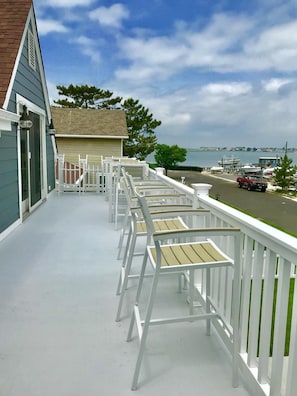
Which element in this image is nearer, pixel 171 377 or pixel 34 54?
pixel 171 377

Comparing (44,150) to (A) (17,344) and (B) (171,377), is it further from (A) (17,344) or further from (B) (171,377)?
(B) (171,377)

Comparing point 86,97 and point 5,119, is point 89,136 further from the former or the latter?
point 86,97

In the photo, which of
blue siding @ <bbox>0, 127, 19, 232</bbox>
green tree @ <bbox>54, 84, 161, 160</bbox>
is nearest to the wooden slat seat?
blue siding @ <bbox>0, 127, 19, 232</bbox>

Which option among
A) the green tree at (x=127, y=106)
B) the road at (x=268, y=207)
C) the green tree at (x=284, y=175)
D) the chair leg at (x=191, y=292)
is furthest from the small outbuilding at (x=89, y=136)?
the green tree at (x=284, y=175)

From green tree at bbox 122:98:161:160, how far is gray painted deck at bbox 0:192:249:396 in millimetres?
25624

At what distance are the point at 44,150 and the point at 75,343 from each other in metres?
6.60

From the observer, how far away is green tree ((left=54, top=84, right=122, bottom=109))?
94.5 feet

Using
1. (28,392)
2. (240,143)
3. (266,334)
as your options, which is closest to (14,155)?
(28,392)

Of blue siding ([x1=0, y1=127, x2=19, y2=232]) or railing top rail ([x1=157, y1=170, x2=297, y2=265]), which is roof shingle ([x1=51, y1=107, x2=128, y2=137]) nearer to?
blue siding ([x1=0, y1=127, x2=19, y2=232])

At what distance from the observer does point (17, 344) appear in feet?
7.29

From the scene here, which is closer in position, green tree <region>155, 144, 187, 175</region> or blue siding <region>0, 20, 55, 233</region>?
blue siding <region>0, 20, 55, 233</region>

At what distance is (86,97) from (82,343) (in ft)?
95.7

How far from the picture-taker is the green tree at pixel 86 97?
1134 inches

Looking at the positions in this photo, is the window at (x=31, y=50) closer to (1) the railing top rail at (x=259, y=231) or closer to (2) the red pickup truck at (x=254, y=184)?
(1) the railing top rail at (x=259, y=231)
